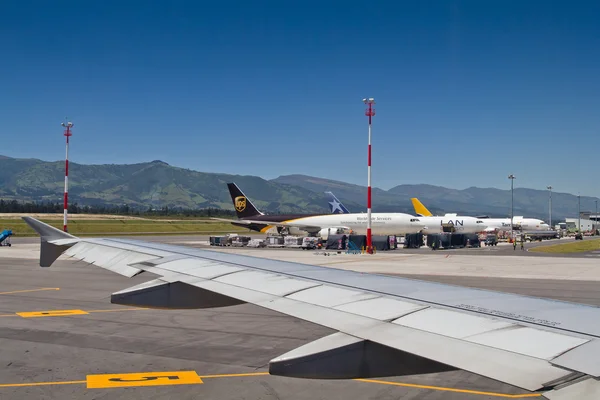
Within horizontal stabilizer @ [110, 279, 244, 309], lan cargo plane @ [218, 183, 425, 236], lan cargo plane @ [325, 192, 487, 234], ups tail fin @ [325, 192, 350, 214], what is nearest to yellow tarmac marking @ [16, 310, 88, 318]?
horizontal stabilizer @ [110, 279, 244, 309]

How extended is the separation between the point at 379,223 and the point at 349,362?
186ft

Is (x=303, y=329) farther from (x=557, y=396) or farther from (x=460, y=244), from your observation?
(x=460, y=244)

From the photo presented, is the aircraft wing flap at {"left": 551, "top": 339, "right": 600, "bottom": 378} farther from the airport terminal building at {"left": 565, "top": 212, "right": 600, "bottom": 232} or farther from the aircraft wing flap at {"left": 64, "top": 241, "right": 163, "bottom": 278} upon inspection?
the airport terminal building at {"left": 565, "top": 212, "right": 600, "bottom": 232}

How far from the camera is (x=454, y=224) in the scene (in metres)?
66.6

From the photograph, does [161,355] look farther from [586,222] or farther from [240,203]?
[586,222]

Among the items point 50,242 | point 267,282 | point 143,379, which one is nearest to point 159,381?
point 143,379

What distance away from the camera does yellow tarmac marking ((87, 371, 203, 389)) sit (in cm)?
855

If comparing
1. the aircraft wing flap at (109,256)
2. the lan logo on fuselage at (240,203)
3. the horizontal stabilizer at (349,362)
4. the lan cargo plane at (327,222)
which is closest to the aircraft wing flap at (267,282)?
the aircraft wing flap at (109,256)

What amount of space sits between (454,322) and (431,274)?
965 inches

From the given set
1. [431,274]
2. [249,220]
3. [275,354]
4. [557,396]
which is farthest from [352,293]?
[249,220]

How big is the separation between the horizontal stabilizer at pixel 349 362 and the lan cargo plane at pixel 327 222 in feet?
180

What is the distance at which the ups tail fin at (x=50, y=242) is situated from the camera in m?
10.6

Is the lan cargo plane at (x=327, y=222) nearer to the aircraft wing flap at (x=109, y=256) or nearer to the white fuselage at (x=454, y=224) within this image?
the white fuselage at (x=454, y=224)

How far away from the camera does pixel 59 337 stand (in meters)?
11.9
